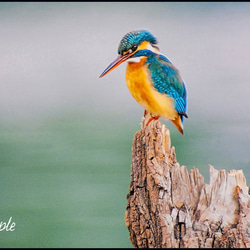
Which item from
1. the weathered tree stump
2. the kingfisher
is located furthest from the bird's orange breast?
the weathered tree stump

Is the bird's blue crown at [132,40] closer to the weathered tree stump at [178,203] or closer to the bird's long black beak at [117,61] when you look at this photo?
the bird's long black beak at [117,61]

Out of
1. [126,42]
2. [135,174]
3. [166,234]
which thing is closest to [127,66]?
[126,42]

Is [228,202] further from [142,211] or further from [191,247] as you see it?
[142,211]

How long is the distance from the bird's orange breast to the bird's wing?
27mm

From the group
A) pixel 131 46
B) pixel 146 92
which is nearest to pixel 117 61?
pixel 131 46

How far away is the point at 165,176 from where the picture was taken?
67.8 inches

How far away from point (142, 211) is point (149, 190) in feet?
0.32

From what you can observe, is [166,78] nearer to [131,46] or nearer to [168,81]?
[168,81]

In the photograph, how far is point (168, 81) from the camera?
2.05 metres

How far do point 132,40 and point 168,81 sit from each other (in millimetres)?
289

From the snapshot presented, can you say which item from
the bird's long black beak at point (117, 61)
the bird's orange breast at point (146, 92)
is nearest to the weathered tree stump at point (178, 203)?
the bird's orange breast at point (146, 92)

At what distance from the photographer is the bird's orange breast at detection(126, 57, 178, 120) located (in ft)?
6.62

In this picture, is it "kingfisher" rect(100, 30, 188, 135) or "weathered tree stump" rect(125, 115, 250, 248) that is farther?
"kingfisher" rect(100, 30, 188, 135)

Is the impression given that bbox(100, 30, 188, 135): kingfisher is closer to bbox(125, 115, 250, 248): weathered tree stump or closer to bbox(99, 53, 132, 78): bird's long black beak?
bbox(99, 53, 132, 78): bird's long black beak
